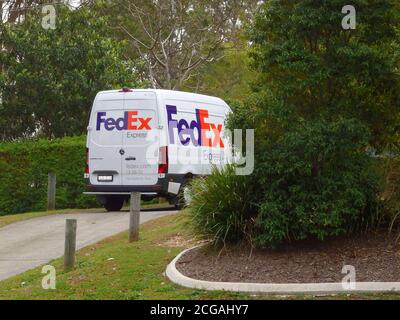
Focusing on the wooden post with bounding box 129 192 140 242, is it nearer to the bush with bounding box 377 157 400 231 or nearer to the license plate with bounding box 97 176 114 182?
the bush with bounding box 377 157 400 231

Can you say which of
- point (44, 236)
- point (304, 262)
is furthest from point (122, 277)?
point (44, 236)

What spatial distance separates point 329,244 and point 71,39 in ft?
51.6

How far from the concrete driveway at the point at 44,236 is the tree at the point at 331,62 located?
485 cm

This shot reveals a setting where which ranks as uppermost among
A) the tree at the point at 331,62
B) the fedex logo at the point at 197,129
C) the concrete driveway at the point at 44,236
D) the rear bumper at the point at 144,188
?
the tree at the point at 331,62

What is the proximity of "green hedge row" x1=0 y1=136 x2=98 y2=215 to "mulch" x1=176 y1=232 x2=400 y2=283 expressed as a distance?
965 cm

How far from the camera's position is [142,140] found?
51.3 feet

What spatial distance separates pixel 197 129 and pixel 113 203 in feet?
9.04

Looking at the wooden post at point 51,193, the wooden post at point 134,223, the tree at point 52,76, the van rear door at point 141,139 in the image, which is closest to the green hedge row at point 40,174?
the wooden post at point 51,193

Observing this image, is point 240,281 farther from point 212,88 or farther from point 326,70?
point 212,88

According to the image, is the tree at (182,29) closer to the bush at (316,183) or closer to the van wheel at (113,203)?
the van wheel at (113,203)

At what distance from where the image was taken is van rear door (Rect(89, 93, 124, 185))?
1584cm

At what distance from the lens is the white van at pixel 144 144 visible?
51.1 feet
